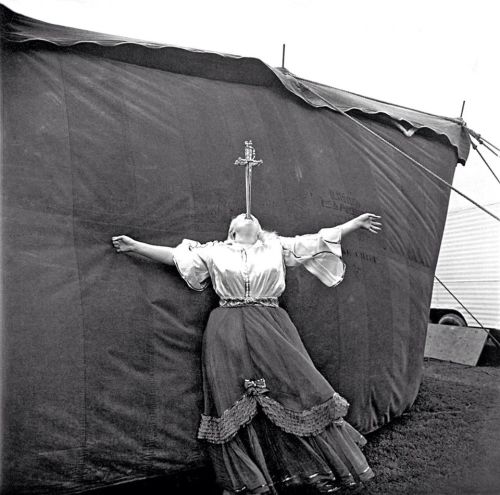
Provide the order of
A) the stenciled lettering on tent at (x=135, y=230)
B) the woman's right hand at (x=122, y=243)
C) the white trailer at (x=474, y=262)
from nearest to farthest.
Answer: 1. the stenciled lettering on tent at (x=135, y=230)
2. the woman's right hand at (x=122, y=243)
3. the white trailer at (x=474, y=262)

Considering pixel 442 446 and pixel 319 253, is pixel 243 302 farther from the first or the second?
pixel 442 446

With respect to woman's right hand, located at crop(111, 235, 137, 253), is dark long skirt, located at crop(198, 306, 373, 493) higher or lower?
lower

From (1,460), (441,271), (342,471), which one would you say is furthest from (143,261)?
(441,271)

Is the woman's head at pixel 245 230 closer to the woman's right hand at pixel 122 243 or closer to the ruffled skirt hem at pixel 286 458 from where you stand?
the woman's right hand at pixel 122 243

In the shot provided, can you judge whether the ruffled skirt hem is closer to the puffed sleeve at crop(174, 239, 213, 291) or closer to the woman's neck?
the puffed sleeve at crop(174, 239, 213, 291)

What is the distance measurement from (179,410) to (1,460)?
73cm

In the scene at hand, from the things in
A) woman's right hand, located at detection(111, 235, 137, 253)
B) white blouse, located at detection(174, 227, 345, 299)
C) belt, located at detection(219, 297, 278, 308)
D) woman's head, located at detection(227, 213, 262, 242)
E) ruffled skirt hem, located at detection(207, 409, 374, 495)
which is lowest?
ruffled skirt hem, located at detection(207, 409, 374, 495)

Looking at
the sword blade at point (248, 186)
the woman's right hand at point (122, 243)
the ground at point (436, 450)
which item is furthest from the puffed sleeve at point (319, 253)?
the ground at point (436, 450)

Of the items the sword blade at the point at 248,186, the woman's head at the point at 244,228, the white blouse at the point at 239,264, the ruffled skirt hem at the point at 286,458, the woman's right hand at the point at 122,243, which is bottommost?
the ruffled skirt hem at the point at 286,458

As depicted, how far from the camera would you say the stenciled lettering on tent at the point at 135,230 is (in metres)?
2.21

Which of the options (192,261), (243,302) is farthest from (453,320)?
(192,261)

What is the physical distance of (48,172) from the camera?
2332 millimetres

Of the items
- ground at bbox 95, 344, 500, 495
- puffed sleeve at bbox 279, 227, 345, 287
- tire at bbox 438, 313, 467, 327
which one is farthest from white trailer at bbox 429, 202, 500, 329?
puffed sleeve at bbox 279, 227, 345, 287

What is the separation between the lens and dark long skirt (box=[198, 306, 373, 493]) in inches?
89.5
